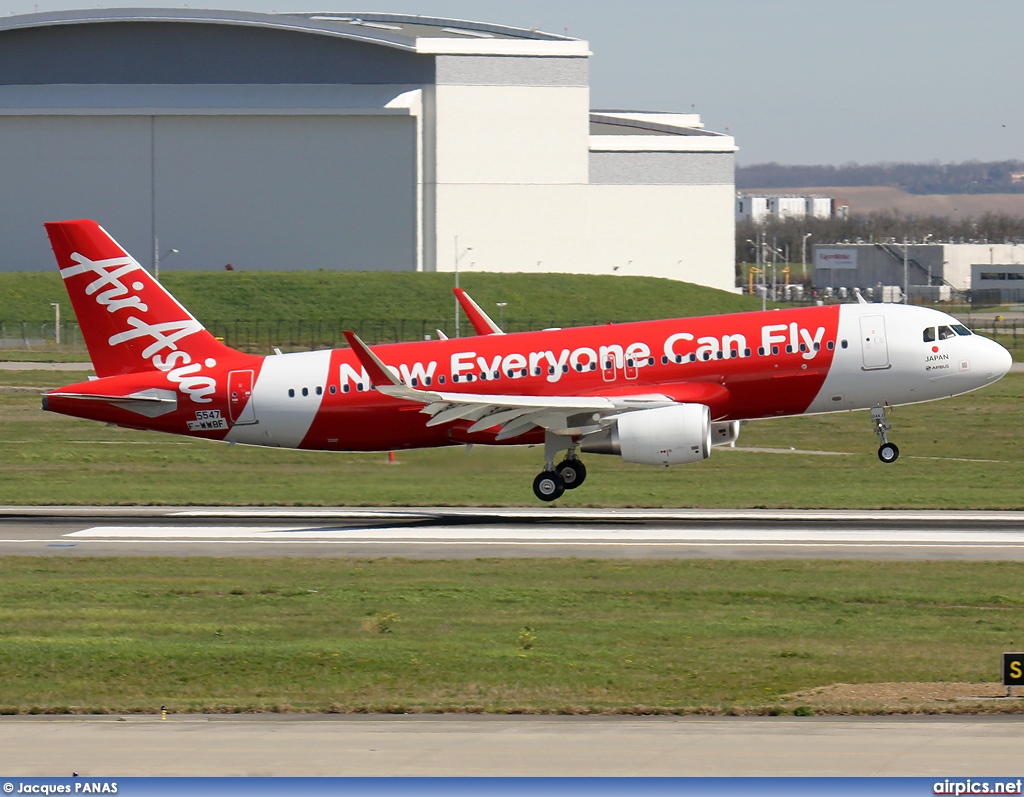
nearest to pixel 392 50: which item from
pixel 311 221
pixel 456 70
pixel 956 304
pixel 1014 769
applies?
pixel 456 70

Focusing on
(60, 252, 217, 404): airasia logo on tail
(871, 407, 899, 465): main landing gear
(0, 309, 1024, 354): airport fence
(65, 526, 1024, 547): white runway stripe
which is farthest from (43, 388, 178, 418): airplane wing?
(0, 309, 1024, 354): airport fence

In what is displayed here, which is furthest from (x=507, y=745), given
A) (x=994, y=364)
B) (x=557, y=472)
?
(x=994, y=364)

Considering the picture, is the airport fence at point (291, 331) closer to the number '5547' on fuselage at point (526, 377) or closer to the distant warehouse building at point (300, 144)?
the distant warehouse building at point (300, 144)

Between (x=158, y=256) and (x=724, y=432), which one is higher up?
(x=158, y=256)

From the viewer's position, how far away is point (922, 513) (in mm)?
44125

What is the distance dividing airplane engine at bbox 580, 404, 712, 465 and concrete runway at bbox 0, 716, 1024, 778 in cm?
1995

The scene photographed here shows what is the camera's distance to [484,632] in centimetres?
2791

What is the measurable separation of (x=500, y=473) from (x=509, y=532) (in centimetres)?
1251

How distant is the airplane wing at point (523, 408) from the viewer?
40.8m

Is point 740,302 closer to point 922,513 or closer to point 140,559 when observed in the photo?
point 922,513

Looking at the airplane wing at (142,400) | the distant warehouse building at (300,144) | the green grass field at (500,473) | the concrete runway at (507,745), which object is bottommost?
the concrete runway at (507,745)

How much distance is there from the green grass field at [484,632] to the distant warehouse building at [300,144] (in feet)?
348

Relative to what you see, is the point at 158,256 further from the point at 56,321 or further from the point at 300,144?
the point at 56,321

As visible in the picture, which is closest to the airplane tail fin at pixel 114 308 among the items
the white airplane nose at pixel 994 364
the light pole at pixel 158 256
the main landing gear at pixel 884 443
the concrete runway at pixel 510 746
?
the main landing gear at pixel 884 443
